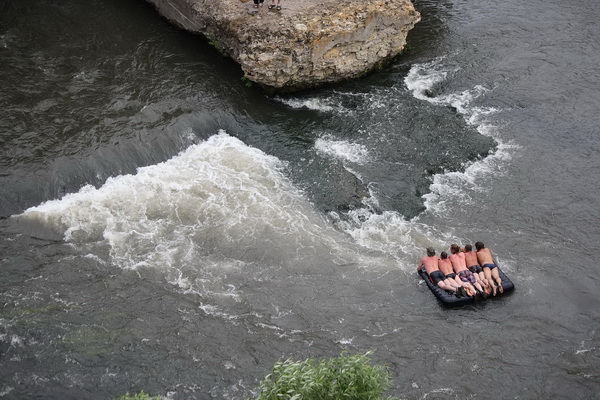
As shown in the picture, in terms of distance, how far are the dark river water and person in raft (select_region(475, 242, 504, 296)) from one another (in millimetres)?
495

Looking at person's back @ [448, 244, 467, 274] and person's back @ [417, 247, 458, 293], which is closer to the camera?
person's back @ [417, 247, 458, 293]

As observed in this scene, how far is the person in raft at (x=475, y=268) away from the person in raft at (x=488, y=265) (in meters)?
0.09

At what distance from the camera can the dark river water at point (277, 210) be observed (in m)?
14.4

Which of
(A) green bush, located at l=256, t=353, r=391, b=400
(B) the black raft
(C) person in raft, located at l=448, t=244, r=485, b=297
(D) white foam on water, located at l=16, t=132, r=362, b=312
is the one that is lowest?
(B) the black raft

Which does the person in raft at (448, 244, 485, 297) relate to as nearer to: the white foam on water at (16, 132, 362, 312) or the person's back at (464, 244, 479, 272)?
the person's back at (464, 244, 479, 272)

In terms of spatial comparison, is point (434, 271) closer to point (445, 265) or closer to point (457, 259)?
point (445, 265)

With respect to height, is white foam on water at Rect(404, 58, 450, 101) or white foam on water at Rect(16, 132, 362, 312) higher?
white foam on water at Rect(404, 58, 450, 101)

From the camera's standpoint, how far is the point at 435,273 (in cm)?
1603

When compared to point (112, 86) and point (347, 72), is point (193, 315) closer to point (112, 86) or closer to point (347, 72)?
point (112, 86)

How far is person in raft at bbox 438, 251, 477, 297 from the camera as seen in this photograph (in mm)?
15852

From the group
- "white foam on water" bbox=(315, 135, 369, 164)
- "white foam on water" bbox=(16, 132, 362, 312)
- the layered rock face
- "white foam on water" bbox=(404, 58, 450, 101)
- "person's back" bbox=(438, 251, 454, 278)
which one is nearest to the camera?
"person's back" bbox=(438, 251, 454, 278)

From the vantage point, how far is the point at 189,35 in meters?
24.8

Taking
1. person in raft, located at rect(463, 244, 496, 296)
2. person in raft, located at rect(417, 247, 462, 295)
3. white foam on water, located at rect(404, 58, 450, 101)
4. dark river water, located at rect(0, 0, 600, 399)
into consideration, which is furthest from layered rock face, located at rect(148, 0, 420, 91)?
person in raft, located at rect(463, 244, 496, 296)

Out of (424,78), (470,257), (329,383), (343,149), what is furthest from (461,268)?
(424,78)
